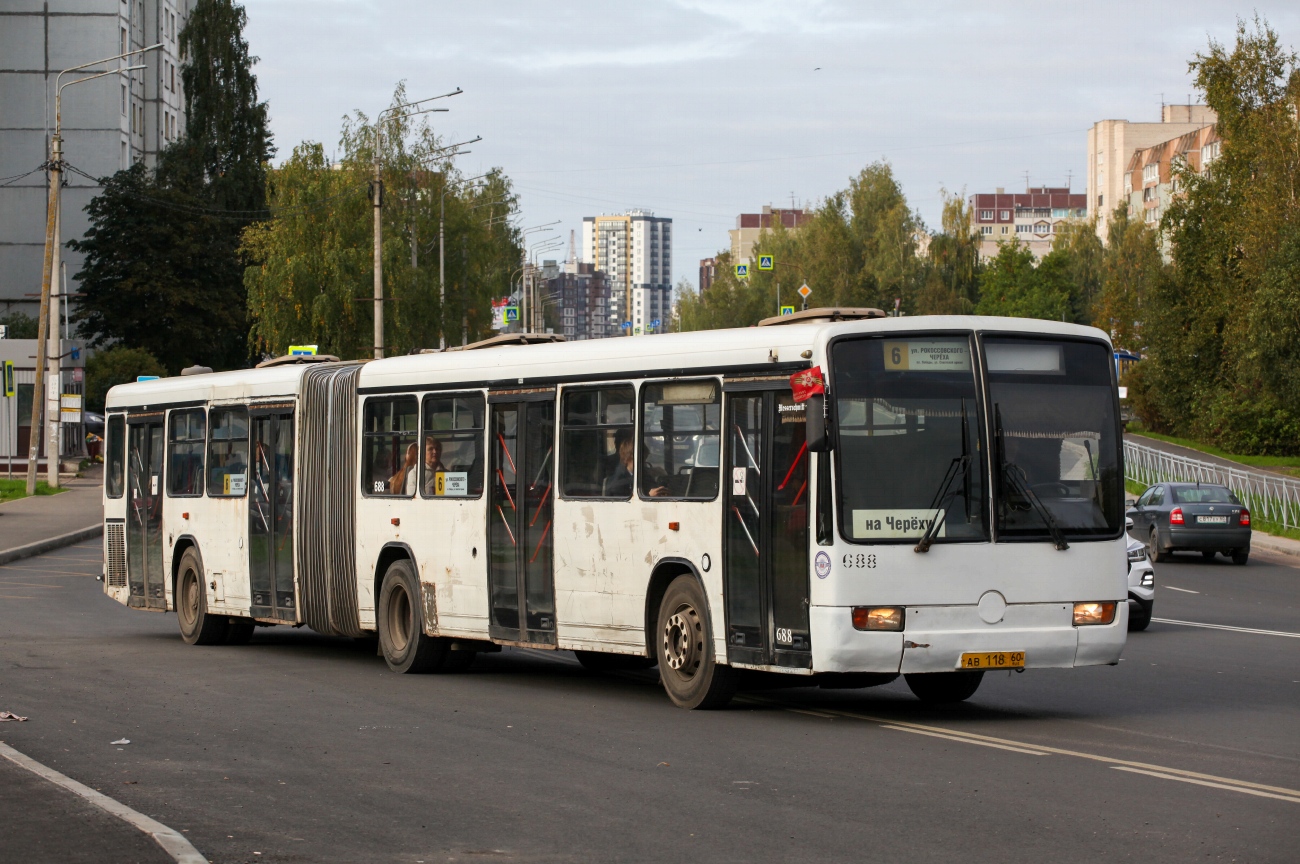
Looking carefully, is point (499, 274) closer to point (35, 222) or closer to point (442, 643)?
point (35, 222)

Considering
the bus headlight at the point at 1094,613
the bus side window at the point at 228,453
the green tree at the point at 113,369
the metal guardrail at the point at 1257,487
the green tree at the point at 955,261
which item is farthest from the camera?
the green tree at the point at 955,261

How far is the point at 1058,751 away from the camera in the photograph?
33.9ft

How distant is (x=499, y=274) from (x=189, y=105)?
20.5 m

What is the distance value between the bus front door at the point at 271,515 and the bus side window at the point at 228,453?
21 cm

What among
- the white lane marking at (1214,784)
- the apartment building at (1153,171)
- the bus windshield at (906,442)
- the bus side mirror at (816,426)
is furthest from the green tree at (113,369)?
Result: the apartment building at (1153,171)

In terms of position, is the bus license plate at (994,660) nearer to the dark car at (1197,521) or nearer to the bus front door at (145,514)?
the bus front door at (145,514)

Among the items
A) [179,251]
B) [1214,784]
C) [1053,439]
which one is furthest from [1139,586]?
[179,251]

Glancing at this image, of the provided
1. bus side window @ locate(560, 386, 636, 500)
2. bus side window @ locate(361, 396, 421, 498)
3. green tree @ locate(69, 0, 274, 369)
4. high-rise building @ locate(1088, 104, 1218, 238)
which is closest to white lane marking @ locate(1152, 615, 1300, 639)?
bus side window @ locate(560, 386, 636, 500)

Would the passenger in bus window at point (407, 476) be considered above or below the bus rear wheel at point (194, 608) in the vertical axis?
above

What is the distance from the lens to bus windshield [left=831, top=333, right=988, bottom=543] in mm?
11352

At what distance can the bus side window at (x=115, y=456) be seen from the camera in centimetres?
2175

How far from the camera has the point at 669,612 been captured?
1265 centimetres

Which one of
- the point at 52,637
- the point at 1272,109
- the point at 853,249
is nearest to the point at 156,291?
the point at 853,249

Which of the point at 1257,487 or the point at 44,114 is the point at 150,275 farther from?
the point at 1257,487
